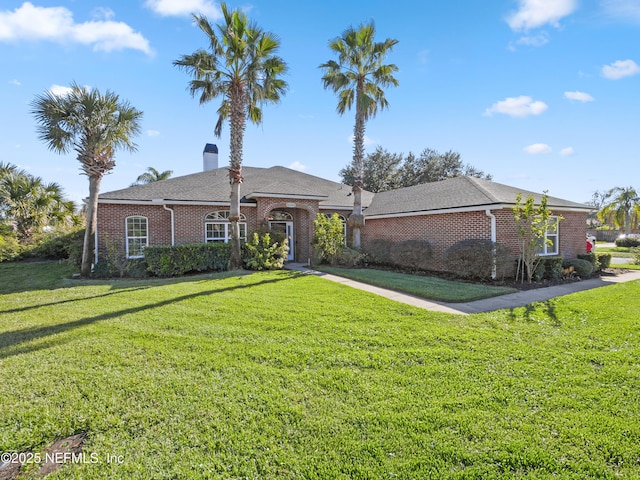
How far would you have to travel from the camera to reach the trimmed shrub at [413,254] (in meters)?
13.4

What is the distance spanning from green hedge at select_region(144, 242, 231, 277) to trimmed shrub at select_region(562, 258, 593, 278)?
13.9 m

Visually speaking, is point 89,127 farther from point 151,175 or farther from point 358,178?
point 151,175

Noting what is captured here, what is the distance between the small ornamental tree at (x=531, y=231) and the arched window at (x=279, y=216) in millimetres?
10894

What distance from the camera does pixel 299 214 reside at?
56.2ft

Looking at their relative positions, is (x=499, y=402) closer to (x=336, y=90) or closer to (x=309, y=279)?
(x=309, y=279)

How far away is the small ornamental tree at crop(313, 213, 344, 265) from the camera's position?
1438 centimetres

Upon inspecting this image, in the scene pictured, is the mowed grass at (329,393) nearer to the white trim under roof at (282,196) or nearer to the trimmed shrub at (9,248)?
the white trim under roof at (282,196)

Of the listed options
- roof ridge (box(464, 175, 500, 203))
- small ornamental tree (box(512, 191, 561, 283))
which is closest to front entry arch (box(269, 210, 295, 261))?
roof ridge (box(464, 175, 500, 203))

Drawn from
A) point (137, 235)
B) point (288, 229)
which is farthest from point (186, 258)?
point (288, 229)

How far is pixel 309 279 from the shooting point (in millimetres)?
11117

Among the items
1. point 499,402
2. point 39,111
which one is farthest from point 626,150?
point 39,111

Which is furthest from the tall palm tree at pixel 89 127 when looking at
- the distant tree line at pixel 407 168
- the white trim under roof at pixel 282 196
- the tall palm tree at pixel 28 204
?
the distant tree line at pixel 407 168

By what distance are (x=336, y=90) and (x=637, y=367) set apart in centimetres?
1590

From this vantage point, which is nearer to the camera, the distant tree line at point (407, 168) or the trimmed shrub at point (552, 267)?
the trimmed shrub at point (552, 267)
